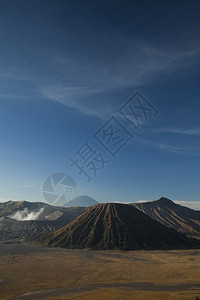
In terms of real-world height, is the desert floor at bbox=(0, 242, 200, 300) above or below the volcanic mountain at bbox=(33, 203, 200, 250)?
below

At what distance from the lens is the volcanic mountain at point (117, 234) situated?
106 meters

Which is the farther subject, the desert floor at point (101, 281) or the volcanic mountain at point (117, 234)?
the volcanic mountain at point (117, 234)

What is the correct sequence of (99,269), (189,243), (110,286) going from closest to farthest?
(110,286) → (99,269) → (189,243)

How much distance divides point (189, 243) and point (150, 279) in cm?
7244

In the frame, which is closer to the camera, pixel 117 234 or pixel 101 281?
pixel 101 281

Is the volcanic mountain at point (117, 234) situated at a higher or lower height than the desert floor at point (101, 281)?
higher

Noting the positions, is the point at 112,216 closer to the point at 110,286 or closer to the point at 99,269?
the point at 99,269

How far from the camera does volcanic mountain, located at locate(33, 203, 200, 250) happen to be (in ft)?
347

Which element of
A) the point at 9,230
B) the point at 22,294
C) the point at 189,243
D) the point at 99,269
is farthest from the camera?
the point at 9,230

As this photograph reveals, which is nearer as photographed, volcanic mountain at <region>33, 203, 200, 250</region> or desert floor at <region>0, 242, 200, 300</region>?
desert floor at <region>0, 242, 200, 300</region>

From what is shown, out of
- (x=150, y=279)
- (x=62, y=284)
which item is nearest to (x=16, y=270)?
(x=62, y=284)

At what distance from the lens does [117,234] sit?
113m

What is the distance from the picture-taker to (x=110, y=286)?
147 feet

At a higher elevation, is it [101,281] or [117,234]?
[117,234]
